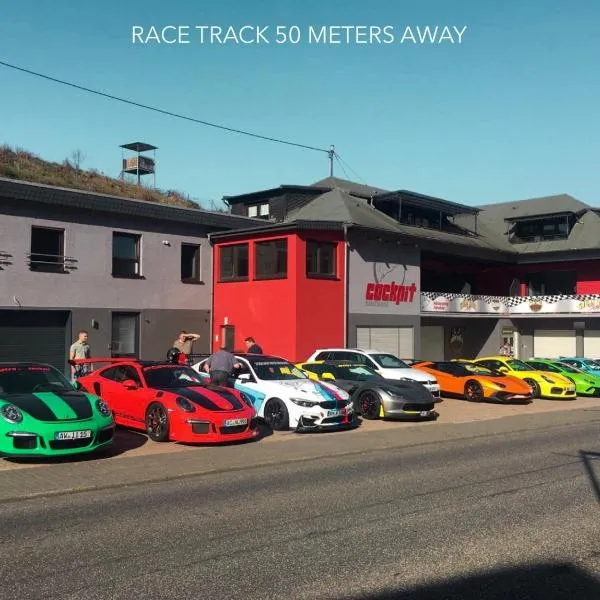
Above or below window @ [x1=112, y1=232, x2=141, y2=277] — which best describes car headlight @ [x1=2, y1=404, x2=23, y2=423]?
below

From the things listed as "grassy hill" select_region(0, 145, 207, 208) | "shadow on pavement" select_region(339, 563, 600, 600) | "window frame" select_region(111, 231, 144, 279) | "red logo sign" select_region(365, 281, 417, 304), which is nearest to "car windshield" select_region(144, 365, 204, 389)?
"shadow on pavement" select_region(339, 563, 600, 600)

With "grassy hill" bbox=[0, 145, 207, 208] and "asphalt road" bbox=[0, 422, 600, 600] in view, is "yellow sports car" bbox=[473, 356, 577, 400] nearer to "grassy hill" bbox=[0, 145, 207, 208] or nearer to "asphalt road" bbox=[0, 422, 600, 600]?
"asphalt road" bbox=[0, 422, 600, 600]

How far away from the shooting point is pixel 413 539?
6164 millimetres

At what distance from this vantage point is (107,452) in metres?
10.9

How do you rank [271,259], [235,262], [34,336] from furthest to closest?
[235,262]
[271,259]
[34,336]

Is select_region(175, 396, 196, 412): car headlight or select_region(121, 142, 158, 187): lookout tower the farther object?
select_region(121, 142, 158, 187): lookout tower

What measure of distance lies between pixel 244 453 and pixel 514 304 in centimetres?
2678

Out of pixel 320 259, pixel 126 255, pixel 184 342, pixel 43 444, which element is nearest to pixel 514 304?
pixel 320 259

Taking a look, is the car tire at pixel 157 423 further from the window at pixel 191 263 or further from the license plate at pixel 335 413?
the window at pixel 191 263

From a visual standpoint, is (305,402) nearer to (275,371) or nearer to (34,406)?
(275,371)

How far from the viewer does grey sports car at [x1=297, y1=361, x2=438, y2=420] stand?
1519 cm

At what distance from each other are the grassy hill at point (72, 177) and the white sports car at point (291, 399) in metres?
36.5

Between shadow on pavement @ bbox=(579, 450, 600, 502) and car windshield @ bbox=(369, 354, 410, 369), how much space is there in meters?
8.07

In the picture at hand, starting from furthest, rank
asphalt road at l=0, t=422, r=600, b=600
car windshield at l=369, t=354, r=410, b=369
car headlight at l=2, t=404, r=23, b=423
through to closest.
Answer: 1. car windshield at l=369, t=354, r=410, b=369
2. car headlight at l=2, t=404, r=23, b=423
3. asphalt road at l=0, t=422, r=600, b=600
